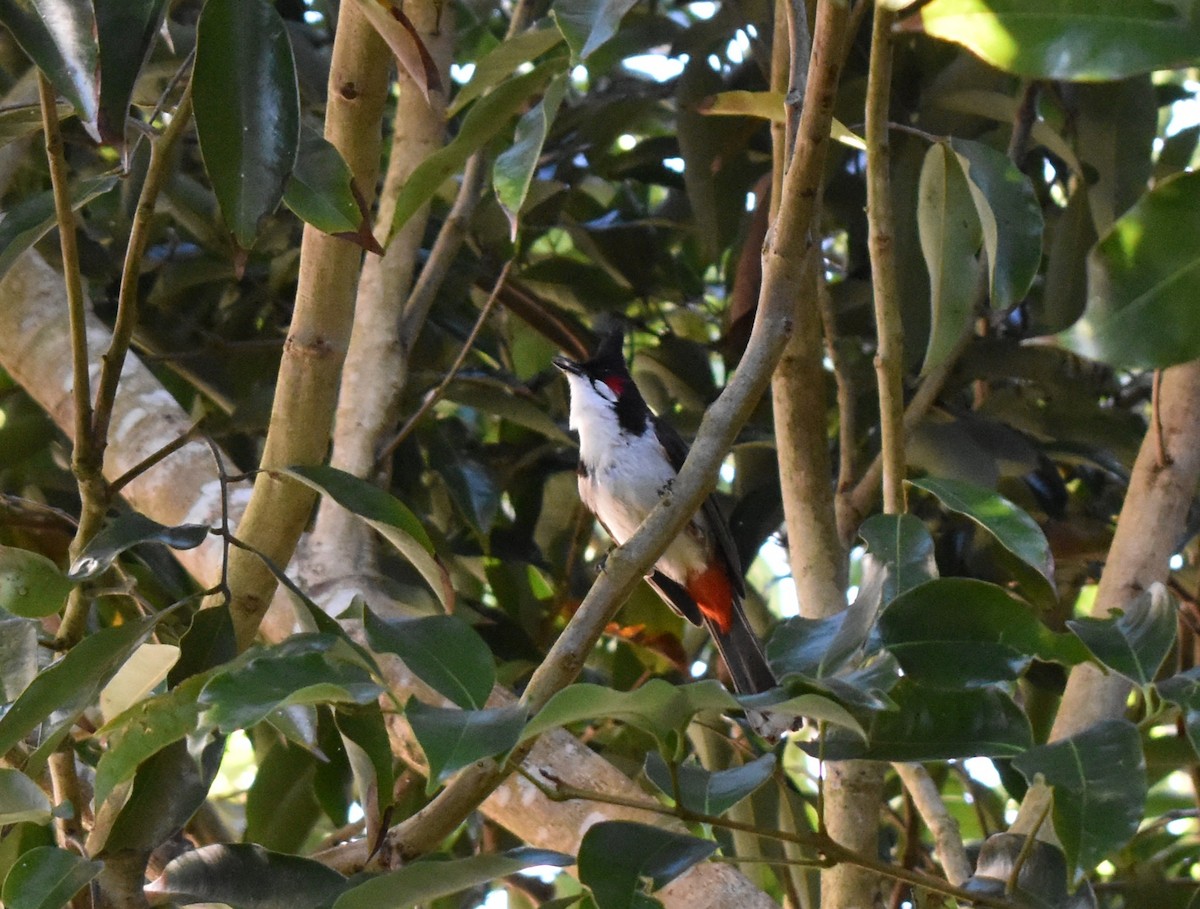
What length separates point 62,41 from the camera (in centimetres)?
81

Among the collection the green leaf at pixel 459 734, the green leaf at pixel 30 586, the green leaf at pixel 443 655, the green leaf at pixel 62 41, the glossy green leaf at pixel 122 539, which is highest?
the green leaf at pixel 62 41

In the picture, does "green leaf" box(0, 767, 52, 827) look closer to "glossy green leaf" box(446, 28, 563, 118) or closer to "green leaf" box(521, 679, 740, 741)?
"green leaf" box(521, 679, 740, 741)

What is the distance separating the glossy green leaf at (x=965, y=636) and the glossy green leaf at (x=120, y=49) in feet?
1.86

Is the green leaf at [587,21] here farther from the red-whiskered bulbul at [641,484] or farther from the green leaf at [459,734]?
the red-whiskered bulbul at [641,484]

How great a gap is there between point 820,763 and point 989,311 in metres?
1.55

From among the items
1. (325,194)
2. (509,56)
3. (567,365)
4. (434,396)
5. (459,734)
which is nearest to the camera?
(459,734)

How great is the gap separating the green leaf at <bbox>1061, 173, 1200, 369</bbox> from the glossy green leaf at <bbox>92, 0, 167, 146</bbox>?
554 mm

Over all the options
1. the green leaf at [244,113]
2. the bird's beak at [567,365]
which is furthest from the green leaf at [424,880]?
the bird's beak at [567,365]

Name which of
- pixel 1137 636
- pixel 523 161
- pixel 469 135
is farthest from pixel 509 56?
pixel 1137 636

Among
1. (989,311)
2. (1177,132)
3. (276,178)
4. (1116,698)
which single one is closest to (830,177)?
(989,311)

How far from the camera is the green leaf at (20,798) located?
0.94m

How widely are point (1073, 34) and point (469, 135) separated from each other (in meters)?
0.75

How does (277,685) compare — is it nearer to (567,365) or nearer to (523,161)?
(523,161)

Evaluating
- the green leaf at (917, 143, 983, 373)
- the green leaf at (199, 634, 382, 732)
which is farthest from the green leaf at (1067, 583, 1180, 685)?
the green leaf at (199, 634, 382, 732)
